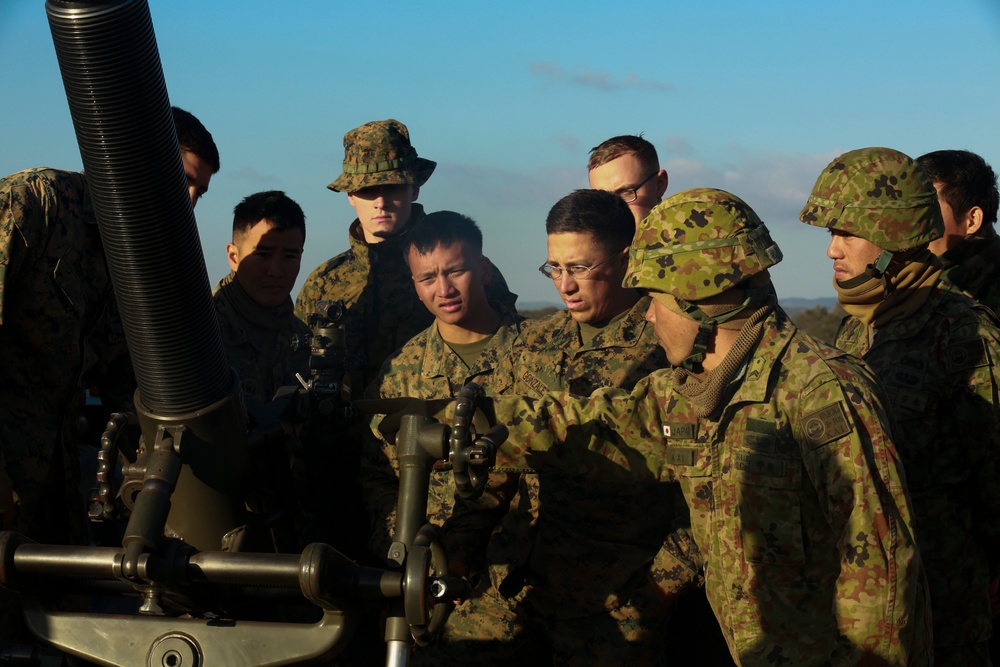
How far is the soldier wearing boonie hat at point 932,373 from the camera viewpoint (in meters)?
4.30

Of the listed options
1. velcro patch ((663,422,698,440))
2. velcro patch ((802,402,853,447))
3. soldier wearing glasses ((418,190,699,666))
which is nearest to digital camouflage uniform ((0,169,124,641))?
soldier wearing glasses ((418,190,699,666))

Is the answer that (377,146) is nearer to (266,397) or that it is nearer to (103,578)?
(266,397)

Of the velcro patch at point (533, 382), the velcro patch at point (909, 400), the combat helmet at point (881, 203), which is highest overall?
the combat helmet at point (881, 203)

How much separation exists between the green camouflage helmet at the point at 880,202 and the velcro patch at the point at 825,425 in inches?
58.9

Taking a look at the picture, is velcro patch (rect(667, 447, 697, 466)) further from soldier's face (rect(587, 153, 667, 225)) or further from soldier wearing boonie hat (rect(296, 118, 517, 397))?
soldier's face (rect(587, 153, 667, 225))

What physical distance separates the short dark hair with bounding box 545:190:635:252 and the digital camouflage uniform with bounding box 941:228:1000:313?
6.57 ft

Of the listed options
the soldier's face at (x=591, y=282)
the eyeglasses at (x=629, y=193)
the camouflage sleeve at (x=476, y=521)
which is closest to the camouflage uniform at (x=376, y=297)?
the eyeglasses at (x=629, y=193)

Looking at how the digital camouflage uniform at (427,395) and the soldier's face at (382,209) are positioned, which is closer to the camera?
the digital camouflage uniform at (427,395)

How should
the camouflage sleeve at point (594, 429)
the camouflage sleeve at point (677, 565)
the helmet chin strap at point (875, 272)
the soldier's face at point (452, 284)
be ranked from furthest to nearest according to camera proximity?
1. the soldier's face at point (452, 284)
2. the helmet chin strap at point (875, 272)
3. the camouflage sleeve at point (677, 565)
4. the camouflage sleeve at point (594, 429)

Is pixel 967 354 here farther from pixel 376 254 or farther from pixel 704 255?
pixel 376 254

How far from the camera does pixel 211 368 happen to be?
3.41m

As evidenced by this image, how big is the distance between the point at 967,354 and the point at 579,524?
1.70 meters

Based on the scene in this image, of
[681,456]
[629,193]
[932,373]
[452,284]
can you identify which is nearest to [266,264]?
[452,284]

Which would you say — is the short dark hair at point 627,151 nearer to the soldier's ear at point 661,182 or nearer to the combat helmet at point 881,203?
the soldier's ear at point 661,182
